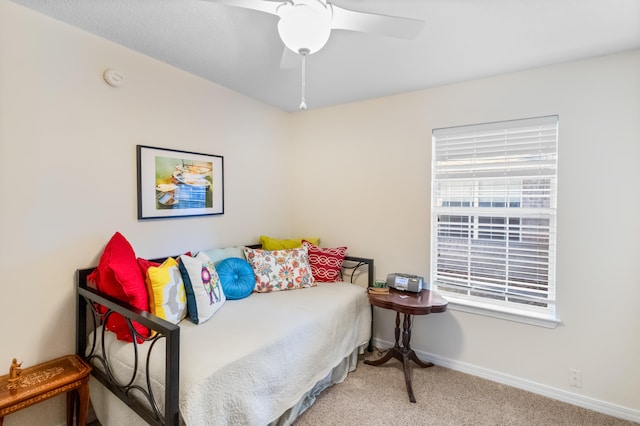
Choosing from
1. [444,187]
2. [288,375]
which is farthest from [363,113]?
[288,375]

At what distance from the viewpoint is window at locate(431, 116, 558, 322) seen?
7.38ft

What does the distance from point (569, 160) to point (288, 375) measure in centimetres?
238

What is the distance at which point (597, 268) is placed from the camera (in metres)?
2.05

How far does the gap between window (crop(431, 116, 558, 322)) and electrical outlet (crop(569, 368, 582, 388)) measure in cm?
38

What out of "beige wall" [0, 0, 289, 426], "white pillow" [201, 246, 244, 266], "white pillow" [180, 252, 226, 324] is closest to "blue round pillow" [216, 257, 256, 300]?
"white pillow" [201, 246, 244, 266]

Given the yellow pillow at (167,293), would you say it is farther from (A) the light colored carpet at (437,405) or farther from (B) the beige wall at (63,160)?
(A) the light colored carpet at (437,405)

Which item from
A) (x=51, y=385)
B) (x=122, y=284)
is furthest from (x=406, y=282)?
(x=51, y=385)

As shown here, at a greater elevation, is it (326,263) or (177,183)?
(177,183)

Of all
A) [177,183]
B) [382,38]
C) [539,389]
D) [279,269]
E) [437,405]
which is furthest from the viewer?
[279,269]

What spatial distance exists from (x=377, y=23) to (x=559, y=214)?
1894 millimetres

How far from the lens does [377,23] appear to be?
1.28 metres

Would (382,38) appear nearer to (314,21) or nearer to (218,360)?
(314,21)

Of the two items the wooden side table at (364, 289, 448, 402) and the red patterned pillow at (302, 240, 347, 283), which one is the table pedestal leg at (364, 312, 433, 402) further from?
the red patterned pillow at (302, 240, 347, 283)

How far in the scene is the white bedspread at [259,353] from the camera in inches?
53.8
